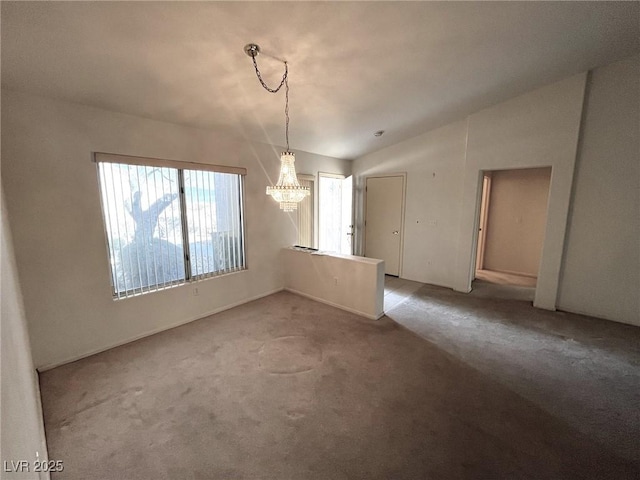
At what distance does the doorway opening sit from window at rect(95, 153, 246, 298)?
4456 millimetres

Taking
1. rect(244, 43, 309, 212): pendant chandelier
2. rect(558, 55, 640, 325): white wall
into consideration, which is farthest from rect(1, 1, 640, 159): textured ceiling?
rect(558, 55, 640, 325): white wall

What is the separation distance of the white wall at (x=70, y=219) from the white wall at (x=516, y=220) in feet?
19.3

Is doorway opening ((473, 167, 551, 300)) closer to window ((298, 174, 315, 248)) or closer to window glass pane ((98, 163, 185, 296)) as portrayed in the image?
window ((298, 174, 315, 248))

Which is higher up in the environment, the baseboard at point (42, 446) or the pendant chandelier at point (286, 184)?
the pendant chandelier at point (286, 184)

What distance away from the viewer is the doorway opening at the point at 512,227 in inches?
206

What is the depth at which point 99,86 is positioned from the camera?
7.45 feet

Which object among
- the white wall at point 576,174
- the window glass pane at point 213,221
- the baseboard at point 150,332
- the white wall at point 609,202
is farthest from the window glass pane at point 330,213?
the white wall at point 609,202

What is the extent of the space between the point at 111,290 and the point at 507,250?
22.9 feet

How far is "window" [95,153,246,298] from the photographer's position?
9.11 feet

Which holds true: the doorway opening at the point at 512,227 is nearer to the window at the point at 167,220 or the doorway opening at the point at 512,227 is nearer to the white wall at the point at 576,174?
the white wall at the point at 576,174

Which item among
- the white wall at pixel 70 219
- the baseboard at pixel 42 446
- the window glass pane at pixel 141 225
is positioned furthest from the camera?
the window glass pane at pixel 141 225

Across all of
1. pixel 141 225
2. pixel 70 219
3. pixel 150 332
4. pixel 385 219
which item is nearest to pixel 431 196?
pixel 385 219

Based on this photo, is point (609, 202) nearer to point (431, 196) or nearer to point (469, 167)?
point (469, 167)

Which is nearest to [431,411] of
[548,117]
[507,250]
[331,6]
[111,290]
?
[331,6]
